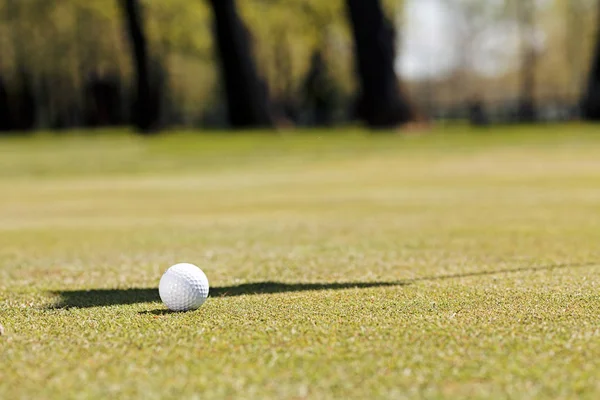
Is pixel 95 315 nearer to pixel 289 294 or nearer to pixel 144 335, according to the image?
pixel 144 335

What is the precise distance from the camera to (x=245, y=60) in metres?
33.3

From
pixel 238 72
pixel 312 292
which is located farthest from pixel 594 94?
pixel 312 292

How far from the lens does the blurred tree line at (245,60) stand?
32969mm

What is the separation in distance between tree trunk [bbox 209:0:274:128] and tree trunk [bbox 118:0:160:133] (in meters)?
5.26

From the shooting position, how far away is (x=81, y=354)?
13.0 ft

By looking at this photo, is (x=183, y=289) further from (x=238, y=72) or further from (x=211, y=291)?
(x=238, y=72)

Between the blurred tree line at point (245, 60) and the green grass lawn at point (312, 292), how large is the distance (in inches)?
694

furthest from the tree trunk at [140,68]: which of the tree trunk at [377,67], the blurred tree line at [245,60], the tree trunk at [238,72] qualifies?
the tree trunk at [377,67]

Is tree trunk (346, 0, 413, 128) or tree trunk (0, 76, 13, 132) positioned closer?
tree trunk (346, 0, 413, 128)

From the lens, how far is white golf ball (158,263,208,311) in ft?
15.9

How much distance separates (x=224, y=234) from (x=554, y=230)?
3.39m

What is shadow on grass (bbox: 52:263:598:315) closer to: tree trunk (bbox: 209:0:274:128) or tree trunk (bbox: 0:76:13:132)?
tree trunk (bbox: 209:0:274:128)

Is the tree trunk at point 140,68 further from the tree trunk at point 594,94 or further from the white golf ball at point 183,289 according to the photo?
the white golf ball at point 183,289

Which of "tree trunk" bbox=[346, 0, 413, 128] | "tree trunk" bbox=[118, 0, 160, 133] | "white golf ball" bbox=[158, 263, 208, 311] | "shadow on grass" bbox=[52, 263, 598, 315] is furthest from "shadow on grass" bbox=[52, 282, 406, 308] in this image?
"tree trunk" bbox=[118, 0, 160, 133]
